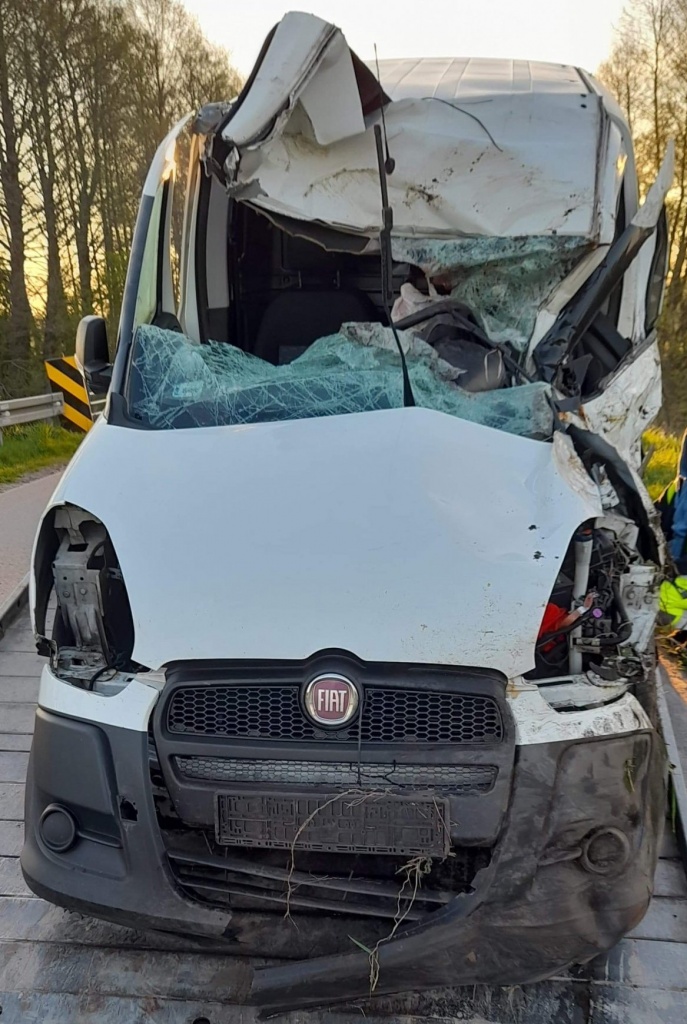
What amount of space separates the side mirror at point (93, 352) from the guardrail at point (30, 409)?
8416 mm

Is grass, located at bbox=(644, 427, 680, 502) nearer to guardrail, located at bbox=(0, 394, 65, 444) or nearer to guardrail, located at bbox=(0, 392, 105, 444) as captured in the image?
guardrail, located at bbox=(0, 392, 105, 444)

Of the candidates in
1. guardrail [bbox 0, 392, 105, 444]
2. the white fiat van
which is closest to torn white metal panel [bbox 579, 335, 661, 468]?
the white fiat van

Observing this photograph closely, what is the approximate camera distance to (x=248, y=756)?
222 cm

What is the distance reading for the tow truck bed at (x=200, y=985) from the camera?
2.42 metres

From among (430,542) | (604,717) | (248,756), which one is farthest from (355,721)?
(604,717)

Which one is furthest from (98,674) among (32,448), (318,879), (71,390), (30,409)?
(30,409)

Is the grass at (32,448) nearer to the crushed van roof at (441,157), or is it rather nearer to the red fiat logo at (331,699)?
the crushed van roof at (441,157)

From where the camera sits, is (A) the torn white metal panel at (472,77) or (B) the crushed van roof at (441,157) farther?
(A) the torn white metal panel at (472,77)

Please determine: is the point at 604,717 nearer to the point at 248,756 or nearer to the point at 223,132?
the point at 248,756

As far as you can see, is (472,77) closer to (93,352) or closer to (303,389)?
(303,389)

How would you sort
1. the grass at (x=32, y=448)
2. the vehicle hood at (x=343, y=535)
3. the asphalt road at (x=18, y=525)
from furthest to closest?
the grass at (x=32, y=448)
the asphalt road at (x=18, y=525)
the vehicle hood at (x=343, y=535)

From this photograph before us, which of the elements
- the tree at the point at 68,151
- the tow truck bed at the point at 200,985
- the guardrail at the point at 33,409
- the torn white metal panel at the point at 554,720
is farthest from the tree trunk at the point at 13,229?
the torn white metal panel at the point at 554,720

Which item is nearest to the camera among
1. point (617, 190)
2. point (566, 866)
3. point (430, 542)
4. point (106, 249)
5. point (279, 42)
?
point (566, 866)

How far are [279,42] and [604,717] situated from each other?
280 centimetres
